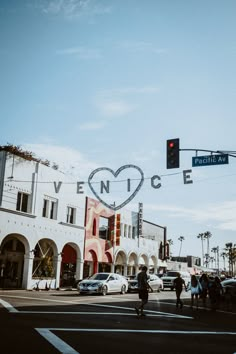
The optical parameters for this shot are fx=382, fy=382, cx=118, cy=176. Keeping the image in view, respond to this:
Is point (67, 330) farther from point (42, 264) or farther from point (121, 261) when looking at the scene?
point (121, 261)

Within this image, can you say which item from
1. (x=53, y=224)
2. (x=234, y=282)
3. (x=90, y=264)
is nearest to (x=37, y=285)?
(x=53, y=224)

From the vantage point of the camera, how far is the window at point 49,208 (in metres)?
30.7

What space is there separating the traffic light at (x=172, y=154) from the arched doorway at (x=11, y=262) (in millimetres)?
17989

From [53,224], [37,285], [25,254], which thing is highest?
[53,224]

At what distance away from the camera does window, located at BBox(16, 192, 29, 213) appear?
28.0m

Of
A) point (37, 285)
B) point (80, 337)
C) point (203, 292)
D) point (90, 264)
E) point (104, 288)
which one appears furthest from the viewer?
point (90, 264)

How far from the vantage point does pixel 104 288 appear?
81.4 feet

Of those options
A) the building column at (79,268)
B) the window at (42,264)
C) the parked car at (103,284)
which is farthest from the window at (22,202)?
the building column at (79,268)

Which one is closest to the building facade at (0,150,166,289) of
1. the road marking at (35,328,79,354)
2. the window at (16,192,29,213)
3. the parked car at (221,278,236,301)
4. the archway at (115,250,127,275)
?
the window at (16,192,29,213)

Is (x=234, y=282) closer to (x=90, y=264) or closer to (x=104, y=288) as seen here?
(x=104, y=288)

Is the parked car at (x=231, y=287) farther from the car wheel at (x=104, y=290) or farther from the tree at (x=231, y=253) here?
the tree at (x=231, y=253)

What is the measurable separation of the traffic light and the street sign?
1.26 metres

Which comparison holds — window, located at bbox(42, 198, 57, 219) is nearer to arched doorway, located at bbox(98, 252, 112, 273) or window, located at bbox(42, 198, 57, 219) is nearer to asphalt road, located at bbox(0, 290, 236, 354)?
arched doorway, located at bbox(98, 252, 112, 273)

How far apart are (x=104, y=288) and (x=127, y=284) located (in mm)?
4345
